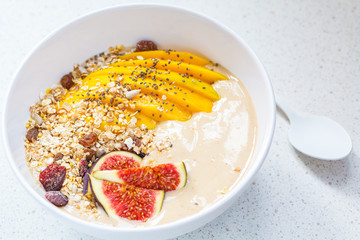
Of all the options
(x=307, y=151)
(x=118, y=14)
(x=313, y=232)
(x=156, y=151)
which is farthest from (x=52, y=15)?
(x=313, y=232)

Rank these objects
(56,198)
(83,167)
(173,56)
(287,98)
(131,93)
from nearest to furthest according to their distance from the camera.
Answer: (56,198) → (83,167) → (131,93) → (173,56) → (287,98)

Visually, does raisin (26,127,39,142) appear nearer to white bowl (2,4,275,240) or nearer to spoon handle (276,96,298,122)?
white bowl (2,4,275,240)

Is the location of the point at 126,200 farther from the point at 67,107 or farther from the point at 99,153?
the point at 67,107

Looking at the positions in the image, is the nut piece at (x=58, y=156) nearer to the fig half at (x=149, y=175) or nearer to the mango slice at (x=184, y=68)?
the fig half at (x=149, y=175)

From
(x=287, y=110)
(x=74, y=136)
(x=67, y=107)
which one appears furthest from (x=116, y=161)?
(x=287, y=110)

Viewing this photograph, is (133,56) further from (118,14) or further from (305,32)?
(305,32)

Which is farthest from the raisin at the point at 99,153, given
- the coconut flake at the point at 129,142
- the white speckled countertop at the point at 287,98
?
the white speckled countertop at the point at 287,98
